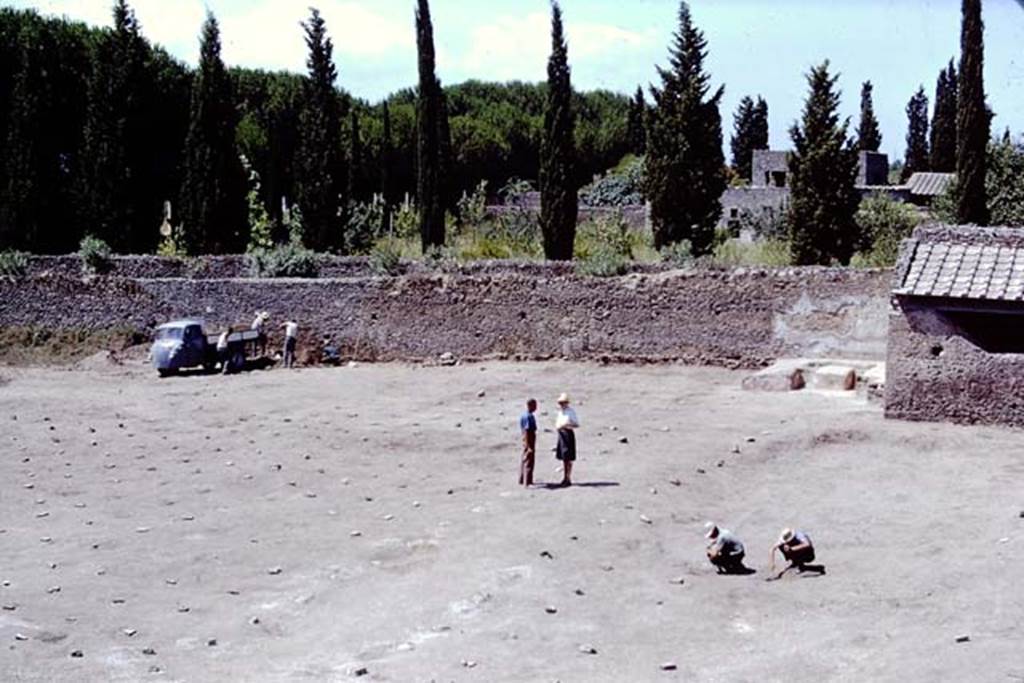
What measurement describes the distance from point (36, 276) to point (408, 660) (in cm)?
2679

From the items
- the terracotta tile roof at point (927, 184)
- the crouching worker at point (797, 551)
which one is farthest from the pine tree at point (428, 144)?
the crouching worker at point (797, 551)

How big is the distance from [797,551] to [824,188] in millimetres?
22187

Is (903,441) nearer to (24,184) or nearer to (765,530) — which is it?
(765,530)

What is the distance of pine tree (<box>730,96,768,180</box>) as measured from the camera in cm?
7881

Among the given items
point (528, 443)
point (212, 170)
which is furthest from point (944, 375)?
point (212, 170)

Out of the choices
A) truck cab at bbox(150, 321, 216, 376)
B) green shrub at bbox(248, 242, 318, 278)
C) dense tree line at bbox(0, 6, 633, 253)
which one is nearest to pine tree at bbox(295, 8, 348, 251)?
dense tree line at bbox(0, 6, 633, 253)

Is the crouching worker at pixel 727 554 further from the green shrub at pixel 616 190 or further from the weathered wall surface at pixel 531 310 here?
the green shrub at pixel 616 190

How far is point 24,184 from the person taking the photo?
4300cm

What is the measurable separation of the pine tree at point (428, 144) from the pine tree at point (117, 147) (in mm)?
10358

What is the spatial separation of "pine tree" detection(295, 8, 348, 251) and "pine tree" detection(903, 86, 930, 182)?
45.2 meters

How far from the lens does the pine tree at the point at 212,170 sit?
42125mm

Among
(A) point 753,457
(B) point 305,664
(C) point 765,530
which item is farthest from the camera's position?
(A) point 753,457

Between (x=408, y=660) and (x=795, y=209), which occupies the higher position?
(x=795, y=209)

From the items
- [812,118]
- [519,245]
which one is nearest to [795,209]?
[812,118]
